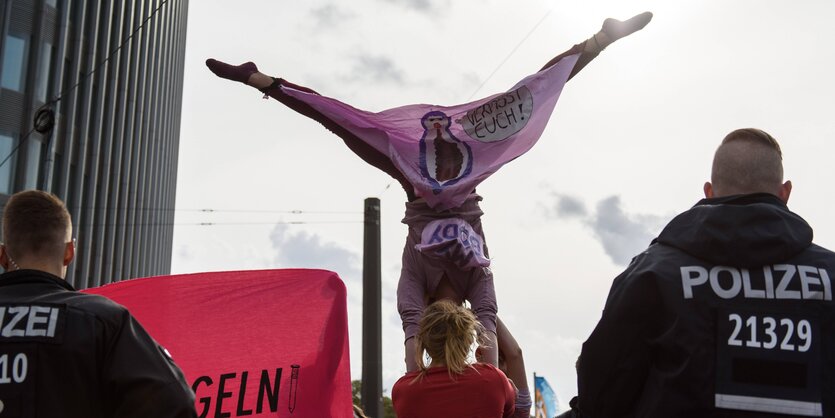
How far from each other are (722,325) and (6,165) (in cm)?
2392

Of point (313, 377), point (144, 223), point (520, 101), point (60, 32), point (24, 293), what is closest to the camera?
point (24, 293)

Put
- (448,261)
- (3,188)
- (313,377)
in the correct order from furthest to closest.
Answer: (3,188) → (448,261) → (313,377)

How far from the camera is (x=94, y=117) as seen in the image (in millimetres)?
29219

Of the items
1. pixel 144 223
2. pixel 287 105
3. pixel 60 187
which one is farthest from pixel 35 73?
pixel 287 105

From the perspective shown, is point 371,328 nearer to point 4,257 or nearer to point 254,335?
point 254,335

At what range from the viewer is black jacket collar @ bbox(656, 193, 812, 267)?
122 inches

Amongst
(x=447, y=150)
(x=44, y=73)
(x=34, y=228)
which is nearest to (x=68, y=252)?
(x=34, y=228)

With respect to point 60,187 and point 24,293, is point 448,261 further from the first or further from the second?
point 60,187

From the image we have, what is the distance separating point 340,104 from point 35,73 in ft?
70.9

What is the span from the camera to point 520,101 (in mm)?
5852

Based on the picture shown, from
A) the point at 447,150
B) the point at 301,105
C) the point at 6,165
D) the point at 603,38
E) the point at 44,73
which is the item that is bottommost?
the point at 447,150

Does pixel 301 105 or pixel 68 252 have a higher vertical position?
pixel 301 105

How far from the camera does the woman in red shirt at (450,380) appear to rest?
4.23m

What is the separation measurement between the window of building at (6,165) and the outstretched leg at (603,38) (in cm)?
2105
